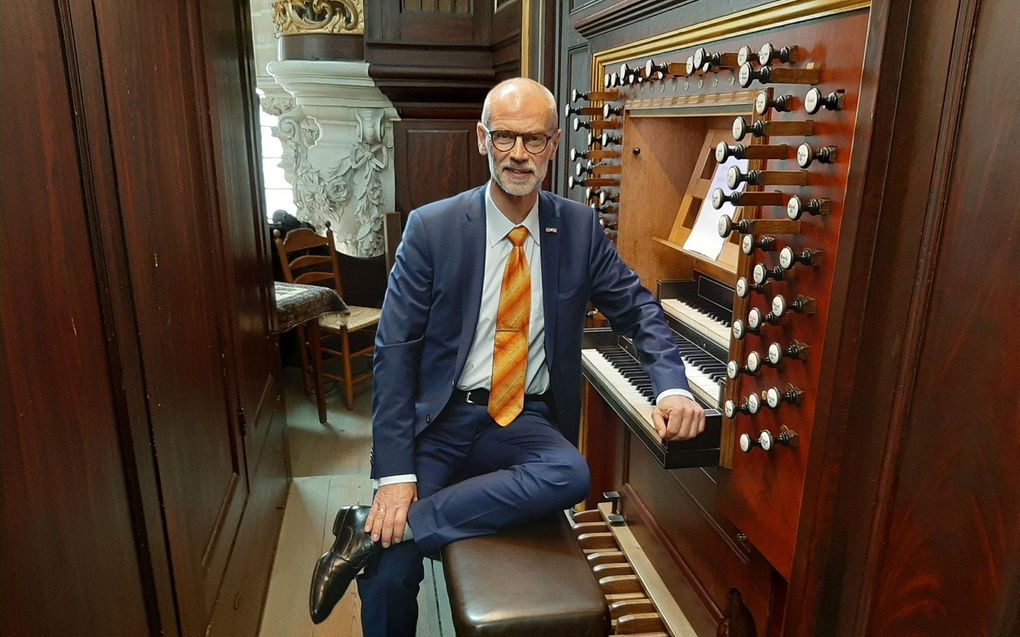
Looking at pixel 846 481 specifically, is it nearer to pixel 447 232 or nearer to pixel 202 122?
pixel 447 232

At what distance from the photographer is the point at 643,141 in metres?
2.26

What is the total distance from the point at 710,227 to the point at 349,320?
112 inches

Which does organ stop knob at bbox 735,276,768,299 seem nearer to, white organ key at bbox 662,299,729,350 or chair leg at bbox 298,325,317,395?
white organ key at bbox 662,299,729,350

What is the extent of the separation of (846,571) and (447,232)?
1.18 m

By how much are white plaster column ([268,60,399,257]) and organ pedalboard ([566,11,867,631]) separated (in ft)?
10.4

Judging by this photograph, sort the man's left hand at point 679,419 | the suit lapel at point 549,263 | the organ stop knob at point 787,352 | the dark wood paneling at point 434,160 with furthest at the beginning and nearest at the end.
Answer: the dark wood paneling at point 434,160 → the suit lapel at point 549,263 → the man's left hand at point 679,419 → the organ stop knob at point 787,352

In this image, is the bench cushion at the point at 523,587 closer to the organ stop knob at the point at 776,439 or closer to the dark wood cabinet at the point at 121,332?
the organ stop knob at the point at 776,439

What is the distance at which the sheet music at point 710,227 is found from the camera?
1.99m

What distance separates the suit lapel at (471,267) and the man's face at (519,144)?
0.37ft

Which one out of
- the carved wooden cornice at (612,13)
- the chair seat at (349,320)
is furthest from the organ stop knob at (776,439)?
the chair seat at (349,320)

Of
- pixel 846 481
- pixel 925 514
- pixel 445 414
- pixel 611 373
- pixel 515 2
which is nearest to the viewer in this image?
pixel 925 514

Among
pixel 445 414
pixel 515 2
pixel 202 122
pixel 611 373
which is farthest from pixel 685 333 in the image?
pixel 515 2

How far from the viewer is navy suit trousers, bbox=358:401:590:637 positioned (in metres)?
1.66

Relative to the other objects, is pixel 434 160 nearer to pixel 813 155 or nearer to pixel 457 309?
pixel 457 309
